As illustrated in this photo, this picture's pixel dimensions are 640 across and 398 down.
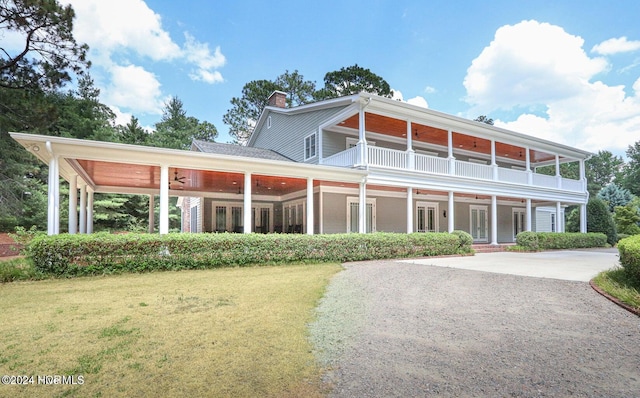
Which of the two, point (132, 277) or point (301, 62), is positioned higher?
point (301, 62)

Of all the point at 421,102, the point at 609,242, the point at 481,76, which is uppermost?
the point at 421,102

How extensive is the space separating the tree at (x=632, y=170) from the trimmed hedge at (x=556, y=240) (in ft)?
117

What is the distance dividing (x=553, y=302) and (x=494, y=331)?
2258 mm

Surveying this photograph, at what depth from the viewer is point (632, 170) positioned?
→ 52.0 meters

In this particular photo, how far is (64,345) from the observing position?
396cm

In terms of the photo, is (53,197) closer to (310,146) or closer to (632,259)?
(310,146)

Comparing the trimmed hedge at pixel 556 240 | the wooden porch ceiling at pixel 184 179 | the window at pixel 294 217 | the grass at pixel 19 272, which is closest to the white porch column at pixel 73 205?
the wooden porch ceiling at pixel 184 179

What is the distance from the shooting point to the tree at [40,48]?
14.8 meters

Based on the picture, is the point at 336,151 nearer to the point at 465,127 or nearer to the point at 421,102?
the point at 465,127

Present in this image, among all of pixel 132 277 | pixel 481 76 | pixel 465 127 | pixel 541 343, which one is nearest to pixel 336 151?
pixel 465 127

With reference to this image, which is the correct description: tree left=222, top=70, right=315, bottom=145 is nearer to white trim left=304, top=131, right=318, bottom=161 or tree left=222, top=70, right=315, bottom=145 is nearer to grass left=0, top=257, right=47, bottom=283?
white trim left=304, top=131, right=318, bottom=161

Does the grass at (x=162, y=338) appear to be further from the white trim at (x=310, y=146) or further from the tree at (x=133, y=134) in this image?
the tree at (x=133, y=134)

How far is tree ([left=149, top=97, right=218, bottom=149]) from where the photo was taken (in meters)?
33.6

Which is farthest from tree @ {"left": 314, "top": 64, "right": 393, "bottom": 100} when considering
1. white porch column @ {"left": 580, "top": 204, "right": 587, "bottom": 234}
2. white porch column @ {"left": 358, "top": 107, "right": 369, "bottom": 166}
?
white porch column @ {"left": 358, "top": 107, "right": 369, "bottom": 166}
